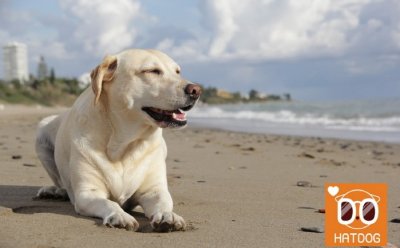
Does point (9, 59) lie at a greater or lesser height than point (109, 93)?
greater

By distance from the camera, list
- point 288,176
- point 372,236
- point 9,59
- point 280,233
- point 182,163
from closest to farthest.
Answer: point 372,236
point 280,233
point 288,176
point 182,163
point 9,59

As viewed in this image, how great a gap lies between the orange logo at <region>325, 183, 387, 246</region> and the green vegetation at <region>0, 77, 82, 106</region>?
1933 inches

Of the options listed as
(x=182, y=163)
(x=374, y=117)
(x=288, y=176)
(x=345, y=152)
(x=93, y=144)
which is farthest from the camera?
(x=374, y=117)

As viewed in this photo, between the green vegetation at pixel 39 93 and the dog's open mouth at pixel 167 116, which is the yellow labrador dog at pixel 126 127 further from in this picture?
the green vegetation at pixel 39 93

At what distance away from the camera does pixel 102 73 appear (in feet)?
13.8

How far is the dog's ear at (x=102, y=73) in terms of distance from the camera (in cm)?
414

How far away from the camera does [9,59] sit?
91750 millimetres

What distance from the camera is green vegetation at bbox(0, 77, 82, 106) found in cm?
5148

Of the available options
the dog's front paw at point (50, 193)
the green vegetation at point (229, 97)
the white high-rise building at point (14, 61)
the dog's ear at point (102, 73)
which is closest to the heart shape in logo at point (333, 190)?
the dog's ear at point (102, 73)

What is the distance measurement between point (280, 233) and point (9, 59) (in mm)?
94740

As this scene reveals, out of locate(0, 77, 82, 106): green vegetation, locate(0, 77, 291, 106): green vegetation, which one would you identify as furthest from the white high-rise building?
locate(0, 77, 82, 106): green vegetation

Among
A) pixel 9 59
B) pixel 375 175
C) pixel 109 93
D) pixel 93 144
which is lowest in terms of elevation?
pixel 375 175

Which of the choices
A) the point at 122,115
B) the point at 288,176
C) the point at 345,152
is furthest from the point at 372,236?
the point at 345,152

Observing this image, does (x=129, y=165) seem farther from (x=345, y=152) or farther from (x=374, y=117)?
(x=374, y=117)
